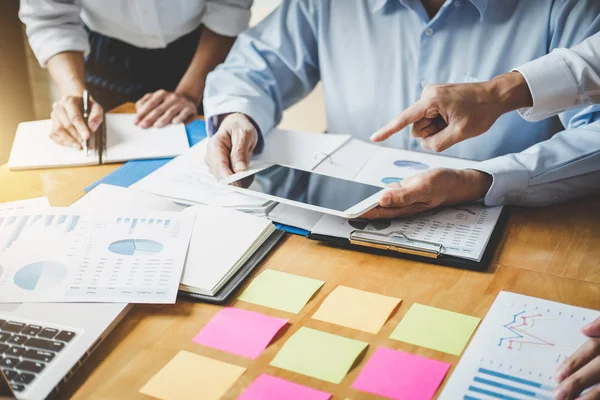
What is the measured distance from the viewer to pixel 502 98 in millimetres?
1068

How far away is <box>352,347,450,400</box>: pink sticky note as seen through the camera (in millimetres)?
739

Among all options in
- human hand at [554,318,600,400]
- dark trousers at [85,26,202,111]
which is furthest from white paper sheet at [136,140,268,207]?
dark trousers at [85,26,202,111]

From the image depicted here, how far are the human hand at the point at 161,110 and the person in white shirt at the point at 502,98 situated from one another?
2.22 feet

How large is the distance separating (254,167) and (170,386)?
22.2 inches

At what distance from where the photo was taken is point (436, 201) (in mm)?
1085

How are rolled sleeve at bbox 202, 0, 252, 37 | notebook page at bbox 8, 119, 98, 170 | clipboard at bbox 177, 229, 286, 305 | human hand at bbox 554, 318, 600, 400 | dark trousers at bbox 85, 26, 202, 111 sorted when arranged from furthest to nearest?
1. dark trousers at bbox 85, 26, 202, 111
2. rolled sleeve at bbox 202, 0, 252, 37
3. notebook page at bbox 8, 119, 98, 170
4. clipboard at bbox 177, 229, 286, 305
5. human hand at bbox 554, 318, 600, 400

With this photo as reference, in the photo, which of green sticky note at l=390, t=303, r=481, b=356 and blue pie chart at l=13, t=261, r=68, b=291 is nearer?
green sticky note at l=390, t=303, r=481, b=356

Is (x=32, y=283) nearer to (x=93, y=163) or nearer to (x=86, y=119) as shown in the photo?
(x=93, y=163)

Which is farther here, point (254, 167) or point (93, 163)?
point (93, 163)

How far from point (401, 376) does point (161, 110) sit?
103 centimetres

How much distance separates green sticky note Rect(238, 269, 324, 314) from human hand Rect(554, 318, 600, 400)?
1.14ft

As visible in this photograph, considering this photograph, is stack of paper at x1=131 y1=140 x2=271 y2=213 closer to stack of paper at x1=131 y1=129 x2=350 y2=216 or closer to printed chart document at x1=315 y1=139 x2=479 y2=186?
stack of paper at x1=131 y1=129 x2=350 y2=216

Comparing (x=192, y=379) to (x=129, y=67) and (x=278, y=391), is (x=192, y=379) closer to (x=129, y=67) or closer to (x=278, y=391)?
(x=278, y=391)

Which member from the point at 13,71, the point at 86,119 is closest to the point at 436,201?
the point at 86,119
